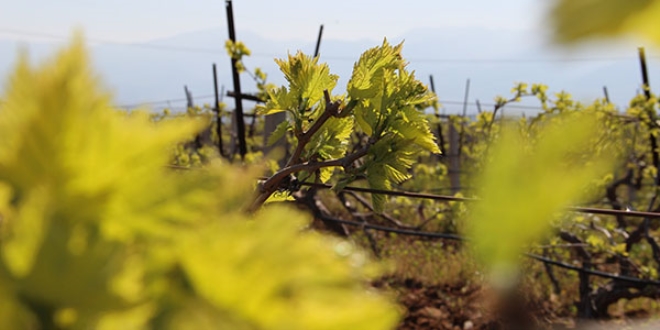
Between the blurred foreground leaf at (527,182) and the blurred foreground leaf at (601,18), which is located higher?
the blurred foreground leaf at (601,18)

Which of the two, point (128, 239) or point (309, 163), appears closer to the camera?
point (128, 239)

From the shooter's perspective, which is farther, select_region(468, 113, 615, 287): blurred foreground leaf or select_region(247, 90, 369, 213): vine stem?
select_region(247, 90, 369, 213): vine stem

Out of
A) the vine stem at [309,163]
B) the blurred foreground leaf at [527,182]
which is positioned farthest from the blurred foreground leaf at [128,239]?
the vine stem at [309,163]

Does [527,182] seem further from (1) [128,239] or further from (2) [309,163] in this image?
(2) [309,163]

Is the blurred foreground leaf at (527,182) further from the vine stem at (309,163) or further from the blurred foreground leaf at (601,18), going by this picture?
the vine stem at (309,163)

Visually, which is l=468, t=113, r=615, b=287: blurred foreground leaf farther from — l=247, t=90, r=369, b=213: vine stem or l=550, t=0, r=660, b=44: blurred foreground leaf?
l=247, t=90, r=369, b=213: vine stem

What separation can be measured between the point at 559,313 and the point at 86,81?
196 inches

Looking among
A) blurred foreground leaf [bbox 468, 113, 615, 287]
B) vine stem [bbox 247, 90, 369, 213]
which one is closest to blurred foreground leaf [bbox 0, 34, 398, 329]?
blurred foreground leaf [bbox 468, 113, 615, 287]

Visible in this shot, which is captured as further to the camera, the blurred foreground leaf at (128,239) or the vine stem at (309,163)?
the vine stem at (309,163)

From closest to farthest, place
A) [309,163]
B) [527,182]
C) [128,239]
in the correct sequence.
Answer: [527,182] → [128,239] → [309,163]

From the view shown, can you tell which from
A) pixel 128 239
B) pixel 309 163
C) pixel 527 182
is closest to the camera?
pixel 527 182

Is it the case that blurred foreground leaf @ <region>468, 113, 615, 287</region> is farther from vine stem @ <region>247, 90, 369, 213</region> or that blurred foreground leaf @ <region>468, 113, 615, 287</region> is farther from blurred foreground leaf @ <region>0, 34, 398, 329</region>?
vine stem @ <region>247, 90, 369, 213</region>

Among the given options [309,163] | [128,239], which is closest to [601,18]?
[128,239]

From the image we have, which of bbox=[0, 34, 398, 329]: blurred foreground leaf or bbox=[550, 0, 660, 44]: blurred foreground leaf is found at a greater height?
bbox=[550, 0, 660, 44]: blurred foreground leaf
